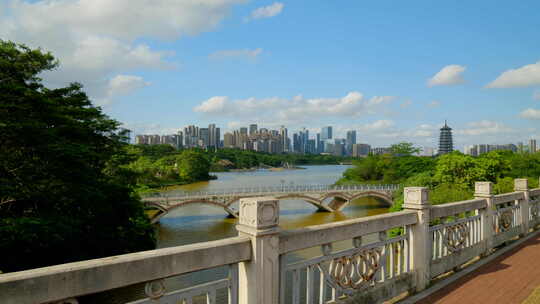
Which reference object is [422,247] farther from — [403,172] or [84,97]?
Answer: [403,172]

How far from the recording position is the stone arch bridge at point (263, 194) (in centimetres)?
3428

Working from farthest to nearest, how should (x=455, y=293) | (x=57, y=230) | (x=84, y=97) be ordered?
1. (x=84, y=97)
2. (x=57, y=230)
3. (x=455, y=293)

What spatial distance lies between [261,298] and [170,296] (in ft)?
3.16

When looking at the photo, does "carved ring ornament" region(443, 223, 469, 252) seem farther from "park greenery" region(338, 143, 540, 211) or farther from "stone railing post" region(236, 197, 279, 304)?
"park greenery" region(338, 143, 540, 211)

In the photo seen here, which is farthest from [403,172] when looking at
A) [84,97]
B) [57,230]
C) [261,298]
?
[261,298]

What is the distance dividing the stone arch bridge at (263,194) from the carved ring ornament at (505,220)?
24825 millimetres

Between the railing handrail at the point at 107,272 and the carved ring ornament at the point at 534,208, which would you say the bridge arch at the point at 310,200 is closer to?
the carved ring ornament at the point at 534,208

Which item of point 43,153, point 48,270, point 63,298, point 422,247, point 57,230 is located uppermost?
point 43,153

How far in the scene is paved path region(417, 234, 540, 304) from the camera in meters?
5.11

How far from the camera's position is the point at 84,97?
58.5 ft

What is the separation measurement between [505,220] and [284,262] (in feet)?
23.8

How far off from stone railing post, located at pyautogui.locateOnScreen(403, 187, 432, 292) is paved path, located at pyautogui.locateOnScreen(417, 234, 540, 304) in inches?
12.3

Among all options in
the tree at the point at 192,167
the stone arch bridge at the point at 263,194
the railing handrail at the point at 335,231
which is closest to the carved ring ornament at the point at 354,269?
the railing handrail at the point at 335,231

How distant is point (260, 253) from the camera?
11.0 feet
